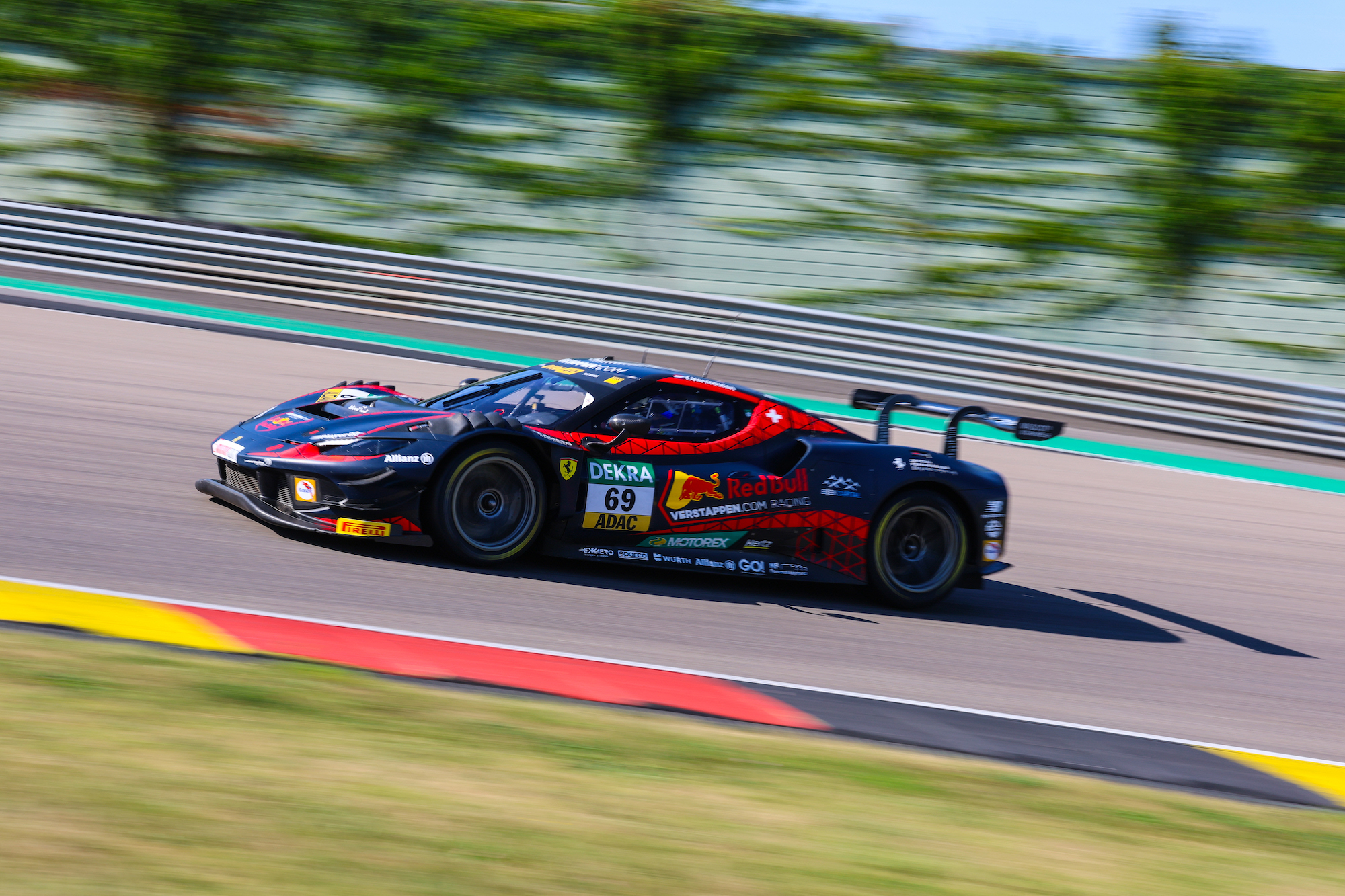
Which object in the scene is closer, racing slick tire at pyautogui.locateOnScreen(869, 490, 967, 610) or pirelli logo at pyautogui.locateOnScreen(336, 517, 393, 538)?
pirelli logo at pyautogui.locateOnScreen(336, 517, 393, 538)

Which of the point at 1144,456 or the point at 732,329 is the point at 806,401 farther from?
the point at 1144,456

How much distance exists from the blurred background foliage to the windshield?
862 centimetres

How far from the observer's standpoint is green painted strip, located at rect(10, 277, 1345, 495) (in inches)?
527

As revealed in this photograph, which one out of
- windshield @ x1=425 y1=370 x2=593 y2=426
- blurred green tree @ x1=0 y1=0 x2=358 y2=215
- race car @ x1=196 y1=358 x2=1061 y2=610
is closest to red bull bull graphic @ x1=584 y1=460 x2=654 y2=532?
race car @ x1=196 y1=358 x2=1061 y2=610

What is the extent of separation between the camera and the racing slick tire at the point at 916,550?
7762mm

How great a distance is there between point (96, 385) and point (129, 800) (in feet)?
25.0

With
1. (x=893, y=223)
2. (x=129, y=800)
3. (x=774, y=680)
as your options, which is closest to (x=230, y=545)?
(x=774, y=680)

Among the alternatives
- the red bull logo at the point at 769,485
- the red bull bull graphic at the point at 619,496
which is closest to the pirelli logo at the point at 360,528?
the red bull bull graphic at the point at 619,496

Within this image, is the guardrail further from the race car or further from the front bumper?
the front bumper

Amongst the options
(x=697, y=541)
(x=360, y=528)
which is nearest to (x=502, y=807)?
(x=360, y=528)

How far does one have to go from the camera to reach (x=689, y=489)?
7.24m

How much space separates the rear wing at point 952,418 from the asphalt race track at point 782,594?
1.05 metres

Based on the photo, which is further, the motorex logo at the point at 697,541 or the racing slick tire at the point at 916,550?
the racing slick tire at the point at 916,550

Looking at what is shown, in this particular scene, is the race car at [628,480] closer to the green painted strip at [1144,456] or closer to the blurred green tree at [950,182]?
the green painted strip at [1144,456]
